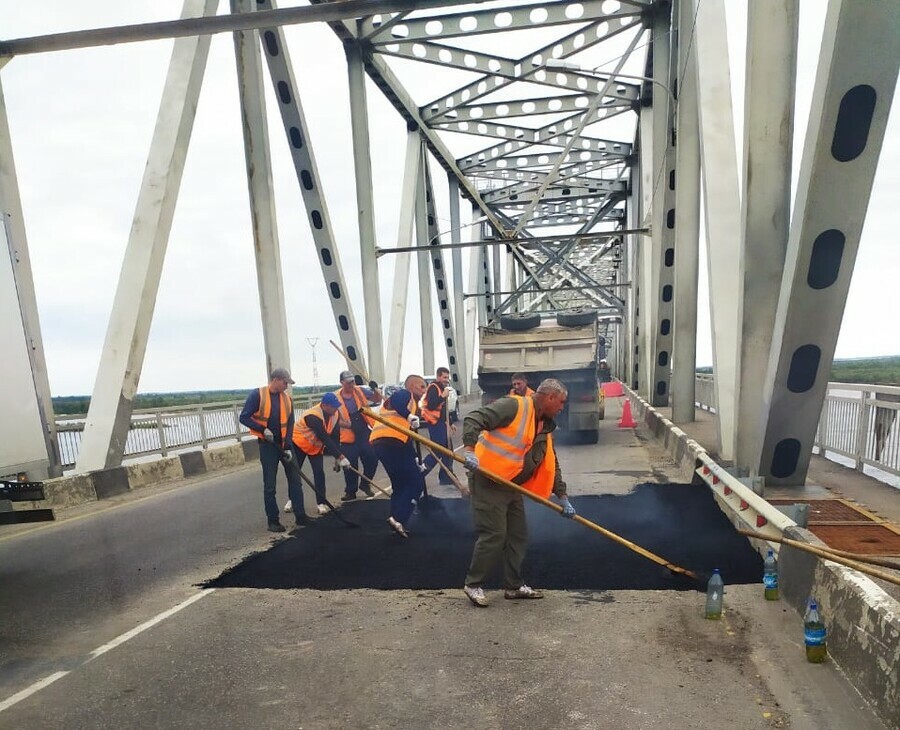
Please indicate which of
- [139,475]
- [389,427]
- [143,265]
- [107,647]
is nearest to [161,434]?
[139,475]

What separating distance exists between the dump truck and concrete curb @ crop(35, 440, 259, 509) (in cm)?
504

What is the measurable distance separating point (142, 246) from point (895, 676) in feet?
33.7

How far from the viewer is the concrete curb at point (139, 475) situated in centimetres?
834

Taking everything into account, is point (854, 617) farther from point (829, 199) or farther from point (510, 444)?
point (829, 199)

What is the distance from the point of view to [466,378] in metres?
29.1

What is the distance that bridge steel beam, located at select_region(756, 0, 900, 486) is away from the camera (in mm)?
4254

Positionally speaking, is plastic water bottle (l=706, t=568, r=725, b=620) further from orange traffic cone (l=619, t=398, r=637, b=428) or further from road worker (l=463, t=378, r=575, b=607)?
orange traffic cone (l=619, t=398, r=637, b=428)

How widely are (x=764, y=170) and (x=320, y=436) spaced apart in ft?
17.2

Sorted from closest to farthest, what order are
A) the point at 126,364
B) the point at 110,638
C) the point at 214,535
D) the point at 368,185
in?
the point at 110,638
the point at 214,535
the point at 126,364
the point at 368,185

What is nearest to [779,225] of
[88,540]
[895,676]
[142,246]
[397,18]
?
[895,676]

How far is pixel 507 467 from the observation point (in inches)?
173

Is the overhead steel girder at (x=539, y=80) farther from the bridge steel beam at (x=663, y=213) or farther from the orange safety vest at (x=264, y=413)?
the orange safety vest at (x=264, y=413)

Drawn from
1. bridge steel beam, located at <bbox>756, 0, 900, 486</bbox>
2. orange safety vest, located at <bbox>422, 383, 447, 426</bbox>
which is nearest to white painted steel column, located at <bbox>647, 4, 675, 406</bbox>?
orange safety vest, located at <bbox>422, 383, 447, 426</bbox>

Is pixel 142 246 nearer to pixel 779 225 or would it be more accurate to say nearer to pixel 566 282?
pixel 779 225
